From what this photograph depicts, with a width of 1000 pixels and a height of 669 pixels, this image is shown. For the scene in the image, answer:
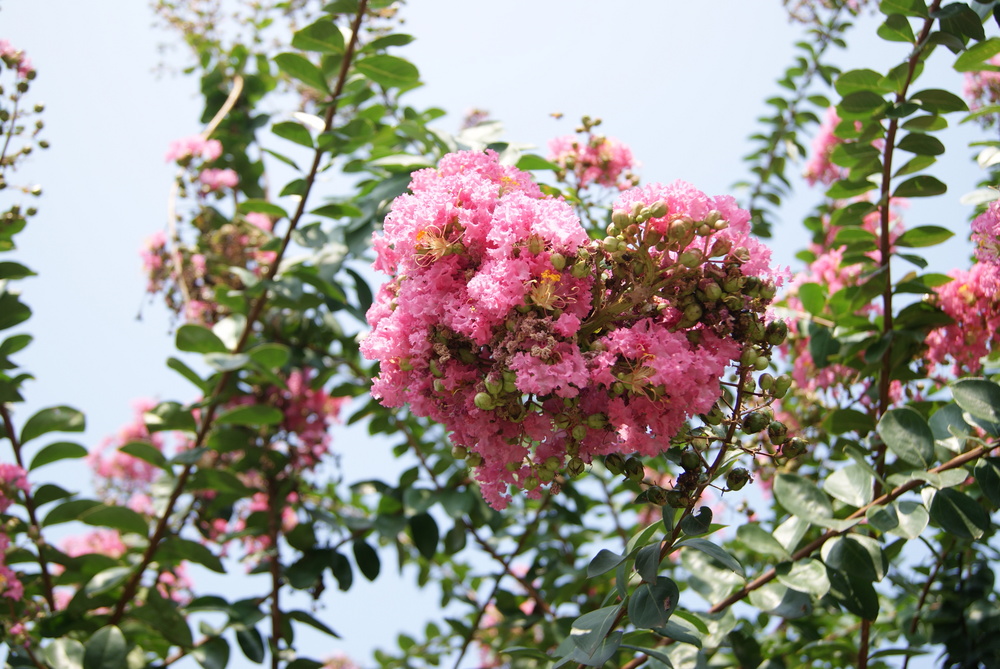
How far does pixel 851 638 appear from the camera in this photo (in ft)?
8.23

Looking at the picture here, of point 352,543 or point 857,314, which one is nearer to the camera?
point 857,314

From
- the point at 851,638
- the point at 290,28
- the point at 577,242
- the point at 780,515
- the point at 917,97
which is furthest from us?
the point at 290,28

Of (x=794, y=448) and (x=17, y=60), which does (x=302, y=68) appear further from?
(x=794, y=448)

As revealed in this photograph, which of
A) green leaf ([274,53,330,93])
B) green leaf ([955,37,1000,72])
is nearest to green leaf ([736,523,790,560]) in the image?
green leaf ([955,37,1000,72])

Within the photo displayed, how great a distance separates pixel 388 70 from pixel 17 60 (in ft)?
3.90

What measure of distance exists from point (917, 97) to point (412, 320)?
5.01 ft

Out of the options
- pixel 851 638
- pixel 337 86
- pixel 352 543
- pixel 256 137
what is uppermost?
pixel 256 137

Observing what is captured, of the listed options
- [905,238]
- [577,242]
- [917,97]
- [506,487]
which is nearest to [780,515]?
[905,238]

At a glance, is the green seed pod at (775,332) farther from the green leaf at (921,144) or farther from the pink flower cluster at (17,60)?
the pink flower cluster at (17,60)

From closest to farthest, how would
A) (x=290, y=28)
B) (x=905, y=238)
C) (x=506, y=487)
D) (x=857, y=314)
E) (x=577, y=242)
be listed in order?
(x=577, y=242) < (x=506, y=487) < (x=905, y=238) < (x=857, y=314) < (x=290, y=28)

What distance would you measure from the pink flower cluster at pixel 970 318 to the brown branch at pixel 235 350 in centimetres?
183

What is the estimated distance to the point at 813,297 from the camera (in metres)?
2.33

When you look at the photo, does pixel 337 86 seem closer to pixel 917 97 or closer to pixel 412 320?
pixel 412 320

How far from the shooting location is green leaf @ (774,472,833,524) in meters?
1.72
